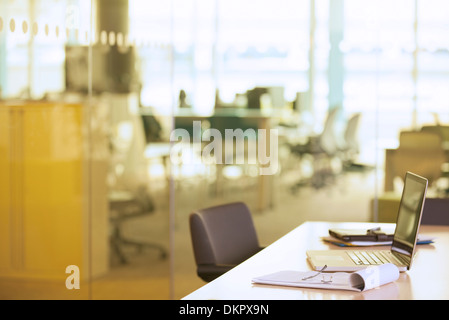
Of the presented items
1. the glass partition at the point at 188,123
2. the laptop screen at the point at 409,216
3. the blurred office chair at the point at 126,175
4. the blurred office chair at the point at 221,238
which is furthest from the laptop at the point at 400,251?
the blurred office chair at the point at 126,175

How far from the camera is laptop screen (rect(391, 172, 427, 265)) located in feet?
8.13

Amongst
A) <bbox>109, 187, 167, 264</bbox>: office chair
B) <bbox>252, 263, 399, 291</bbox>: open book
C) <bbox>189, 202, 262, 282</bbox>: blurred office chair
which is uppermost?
<bbox>252, 263, 399, 291</bbox>: open book

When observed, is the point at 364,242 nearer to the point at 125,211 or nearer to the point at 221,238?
the point at 221,238

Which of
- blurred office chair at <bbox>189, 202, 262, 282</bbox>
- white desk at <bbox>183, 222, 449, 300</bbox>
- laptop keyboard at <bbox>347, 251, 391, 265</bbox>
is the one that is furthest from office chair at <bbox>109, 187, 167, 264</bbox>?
laptop keyboard at <bbox>347, 251, 391, 265</bbox>

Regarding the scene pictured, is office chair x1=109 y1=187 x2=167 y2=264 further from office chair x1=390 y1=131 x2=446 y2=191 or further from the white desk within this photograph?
the white desk

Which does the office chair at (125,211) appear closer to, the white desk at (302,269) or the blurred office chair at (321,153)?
the blurred office chair at (321,153)

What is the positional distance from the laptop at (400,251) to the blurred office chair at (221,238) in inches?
25.9

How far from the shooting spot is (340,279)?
229 cm

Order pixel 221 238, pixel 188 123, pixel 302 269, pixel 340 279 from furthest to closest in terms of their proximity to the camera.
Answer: pixel 188 123 < pixel 221 238 < pixel 302 269 < pixel 340 279

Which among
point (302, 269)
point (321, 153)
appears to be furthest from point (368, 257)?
point (321, 153)

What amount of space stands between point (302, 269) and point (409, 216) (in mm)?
437

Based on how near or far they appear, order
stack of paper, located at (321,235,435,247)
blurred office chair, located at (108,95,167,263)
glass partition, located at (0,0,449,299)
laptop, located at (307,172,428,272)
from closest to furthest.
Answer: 1. laptop, located at (307,172,428,272)
2. stack of paper, located at (321,235,435,247)
3. glass partition, located at (0,0,449,299)
4. blurred office chair, located at (108,95,167,263)

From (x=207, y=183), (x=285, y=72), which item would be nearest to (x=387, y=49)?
(x=285, y=72)

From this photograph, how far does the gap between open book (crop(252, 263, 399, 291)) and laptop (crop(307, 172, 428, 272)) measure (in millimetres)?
143
